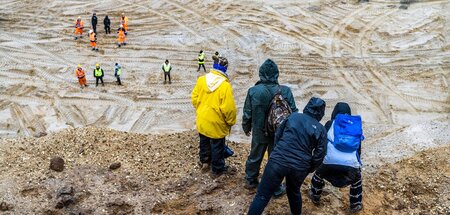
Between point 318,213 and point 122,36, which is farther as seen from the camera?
point 122,36

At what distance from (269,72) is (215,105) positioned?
1.04 metres

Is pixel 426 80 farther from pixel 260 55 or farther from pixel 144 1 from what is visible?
pixel 144 1

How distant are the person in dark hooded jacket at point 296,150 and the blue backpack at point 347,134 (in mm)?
486

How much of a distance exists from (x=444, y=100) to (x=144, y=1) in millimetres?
14587

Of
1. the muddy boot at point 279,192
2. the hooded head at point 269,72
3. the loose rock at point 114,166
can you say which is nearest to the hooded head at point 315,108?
the hooded head at point 269,72

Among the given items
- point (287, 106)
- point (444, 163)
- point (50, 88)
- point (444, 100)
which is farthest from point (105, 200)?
point (444, 100)

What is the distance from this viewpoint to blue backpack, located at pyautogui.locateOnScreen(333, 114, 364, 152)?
6.11 meters

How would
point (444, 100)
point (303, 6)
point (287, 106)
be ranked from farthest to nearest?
point (303, 6)
point (444, 100)
point (287, 106)

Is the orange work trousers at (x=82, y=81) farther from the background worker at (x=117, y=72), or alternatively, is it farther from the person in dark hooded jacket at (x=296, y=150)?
the person in dark hooded jacket at (x=296, y=150)

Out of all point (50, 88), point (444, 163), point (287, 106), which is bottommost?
point (50, 88)

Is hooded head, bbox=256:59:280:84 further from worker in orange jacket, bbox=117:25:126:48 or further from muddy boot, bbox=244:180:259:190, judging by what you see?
worker in orange jacket, bbox=117:25:126:48

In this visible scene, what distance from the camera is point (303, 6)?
22.0m

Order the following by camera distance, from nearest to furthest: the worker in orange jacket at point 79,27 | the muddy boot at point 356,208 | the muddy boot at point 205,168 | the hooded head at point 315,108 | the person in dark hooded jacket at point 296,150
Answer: the person in dark hooded jacket at point 296,150
the hooded head at point 315,108
the muddy boot at point 356,208
the muddy boot at point 205,168
the worker in orange jacket at point 79,27

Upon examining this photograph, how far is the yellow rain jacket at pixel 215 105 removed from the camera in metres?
6.88
